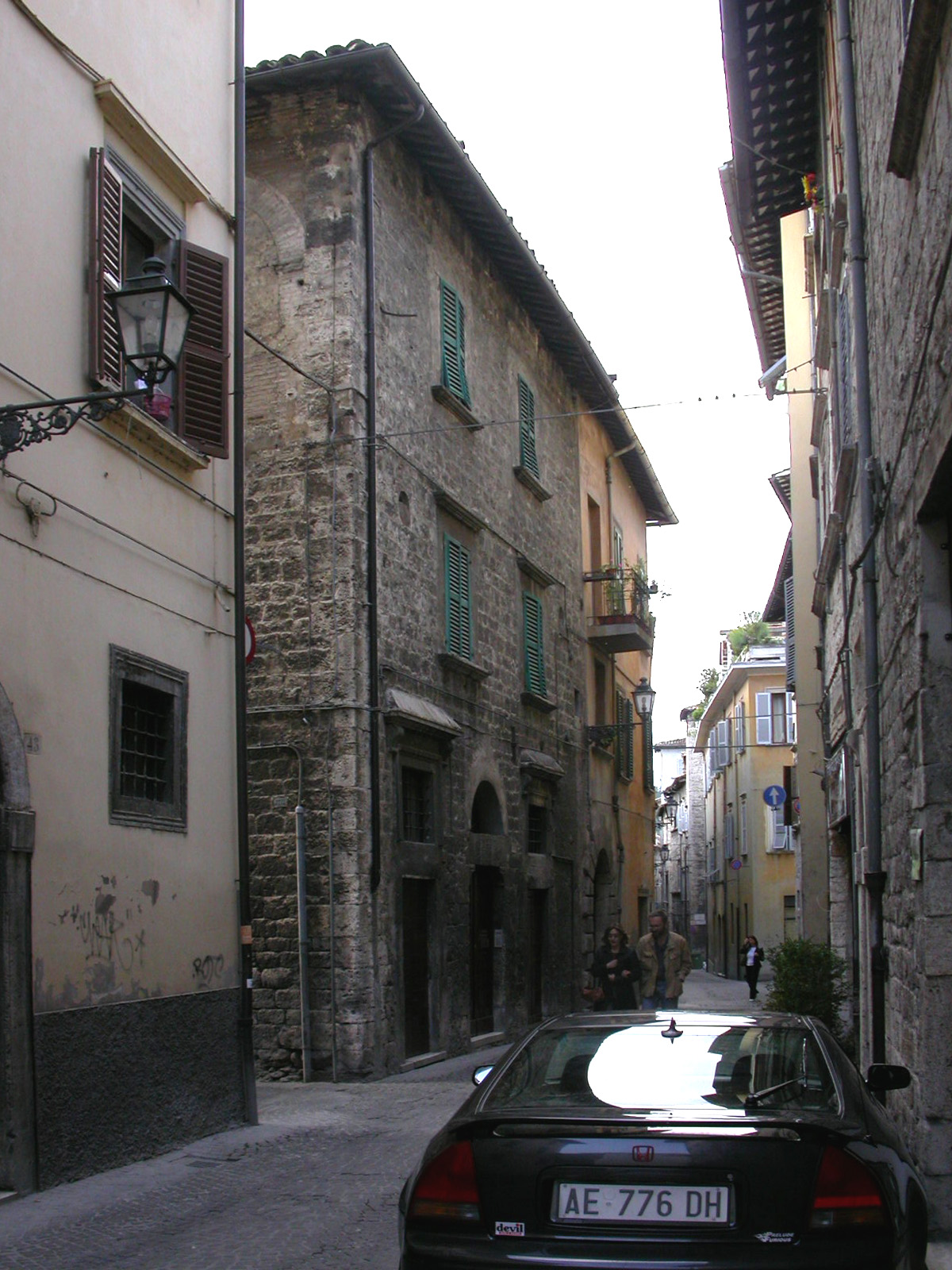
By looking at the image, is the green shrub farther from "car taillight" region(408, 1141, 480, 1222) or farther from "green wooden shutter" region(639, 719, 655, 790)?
"green wooden shutter" region(639, 719, 655, 790)

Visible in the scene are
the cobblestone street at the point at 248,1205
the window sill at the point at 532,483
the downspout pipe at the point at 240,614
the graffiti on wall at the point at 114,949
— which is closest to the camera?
the cobblestone street at the point at 248,1205

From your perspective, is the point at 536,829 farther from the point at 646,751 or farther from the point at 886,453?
the point at 886,453

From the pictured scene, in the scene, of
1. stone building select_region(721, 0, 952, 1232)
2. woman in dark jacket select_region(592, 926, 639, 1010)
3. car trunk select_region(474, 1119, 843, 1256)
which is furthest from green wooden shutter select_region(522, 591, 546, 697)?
car trunk select_region(474, 1119, 843, 1256)

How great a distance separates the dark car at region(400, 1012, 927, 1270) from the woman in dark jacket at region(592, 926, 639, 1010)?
374 inches

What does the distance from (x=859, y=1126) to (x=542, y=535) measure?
19.0 metres

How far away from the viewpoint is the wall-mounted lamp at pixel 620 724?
25531mm

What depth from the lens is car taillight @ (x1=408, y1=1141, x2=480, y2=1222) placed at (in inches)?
165

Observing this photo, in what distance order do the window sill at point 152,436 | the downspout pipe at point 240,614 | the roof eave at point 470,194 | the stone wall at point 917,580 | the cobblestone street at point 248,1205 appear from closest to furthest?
the stone wall at point 917,580 → the cobblestone street at point 248,1205 → the window sill at point 152,436 → the downspout pipe at point 240,614 → the roof eave at point 470,194

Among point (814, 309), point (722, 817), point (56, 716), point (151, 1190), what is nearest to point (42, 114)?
point (56, 716)

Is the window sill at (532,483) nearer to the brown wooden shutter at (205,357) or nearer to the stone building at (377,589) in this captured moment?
the stone building at (377,589)

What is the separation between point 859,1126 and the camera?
4258 millimetres

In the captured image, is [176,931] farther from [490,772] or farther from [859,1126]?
[490,772]

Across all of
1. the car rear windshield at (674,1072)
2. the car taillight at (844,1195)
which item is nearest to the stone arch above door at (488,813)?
the car rear windshield at (674,1072)

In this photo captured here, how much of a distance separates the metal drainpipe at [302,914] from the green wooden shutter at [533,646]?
668 cm
